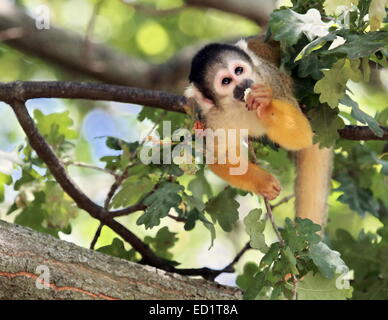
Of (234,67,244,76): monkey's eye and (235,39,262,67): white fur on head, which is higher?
(235,39,262,67): white fur on head

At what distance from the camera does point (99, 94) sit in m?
4.69

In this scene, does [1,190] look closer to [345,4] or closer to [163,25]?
[345,4]

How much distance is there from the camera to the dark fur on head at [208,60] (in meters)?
4.70

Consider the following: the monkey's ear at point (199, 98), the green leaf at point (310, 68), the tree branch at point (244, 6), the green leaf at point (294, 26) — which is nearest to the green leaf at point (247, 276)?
the monkey's ear at point (199, 98)

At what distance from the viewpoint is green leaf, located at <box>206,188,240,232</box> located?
13.9 feet

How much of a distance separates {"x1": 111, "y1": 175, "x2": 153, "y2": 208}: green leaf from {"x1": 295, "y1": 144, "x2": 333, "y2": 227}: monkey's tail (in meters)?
1.32

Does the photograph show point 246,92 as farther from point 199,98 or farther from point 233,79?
point 199,98

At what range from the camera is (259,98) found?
4410 mm

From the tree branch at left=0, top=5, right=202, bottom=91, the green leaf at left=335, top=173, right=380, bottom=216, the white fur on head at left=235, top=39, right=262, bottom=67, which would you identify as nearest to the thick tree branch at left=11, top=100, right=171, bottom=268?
the white fur on head at left=235, top=39, right=262, bottom=67

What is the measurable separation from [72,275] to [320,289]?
4.27 ft

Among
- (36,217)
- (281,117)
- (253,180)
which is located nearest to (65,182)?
(36,217)

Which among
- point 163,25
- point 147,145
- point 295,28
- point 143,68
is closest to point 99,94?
point 147,145

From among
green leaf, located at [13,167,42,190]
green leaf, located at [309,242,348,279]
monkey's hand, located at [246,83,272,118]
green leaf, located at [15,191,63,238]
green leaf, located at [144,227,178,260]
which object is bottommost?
green leaf, located at [309,242,348,279]

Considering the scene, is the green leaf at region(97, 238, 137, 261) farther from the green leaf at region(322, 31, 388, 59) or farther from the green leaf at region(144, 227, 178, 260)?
the green leaf at region(322, 31, 388, 59)
